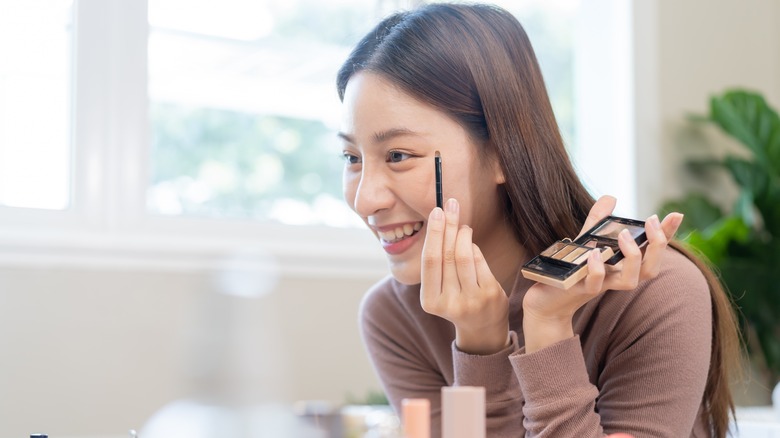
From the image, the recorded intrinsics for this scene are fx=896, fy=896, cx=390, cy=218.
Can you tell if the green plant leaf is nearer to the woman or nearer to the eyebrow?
the woman

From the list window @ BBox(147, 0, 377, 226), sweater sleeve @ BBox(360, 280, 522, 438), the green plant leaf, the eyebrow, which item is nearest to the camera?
the eyebrow

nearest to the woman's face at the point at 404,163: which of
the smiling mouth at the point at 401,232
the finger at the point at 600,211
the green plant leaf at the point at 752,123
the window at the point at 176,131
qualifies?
the smiling mouth at the point at 401,232

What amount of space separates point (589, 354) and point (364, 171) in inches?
16.8

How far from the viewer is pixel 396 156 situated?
1300mm

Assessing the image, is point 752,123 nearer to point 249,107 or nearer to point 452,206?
point 249,107

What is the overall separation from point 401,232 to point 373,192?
0.29 ft

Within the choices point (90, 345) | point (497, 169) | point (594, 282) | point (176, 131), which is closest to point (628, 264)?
point (594, 282)

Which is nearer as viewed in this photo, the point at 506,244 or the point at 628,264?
the point at 628,264

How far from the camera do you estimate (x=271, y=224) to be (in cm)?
265

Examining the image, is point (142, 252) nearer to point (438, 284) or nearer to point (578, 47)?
point (438, 284)

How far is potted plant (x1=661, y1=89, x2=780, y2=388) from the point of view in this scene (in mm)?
3010

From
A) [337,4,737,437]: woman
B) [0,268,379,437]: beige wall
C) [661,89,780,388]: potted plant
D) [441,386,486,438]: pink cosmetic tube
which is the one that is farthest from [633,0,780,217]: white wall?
[441,386,486,438]: pink cosmetic tube

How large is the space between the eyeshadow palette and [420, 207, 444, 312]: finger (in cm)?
17

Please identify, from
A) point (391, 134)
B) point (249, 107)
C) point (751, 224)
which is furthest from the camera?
point (751, 224)
